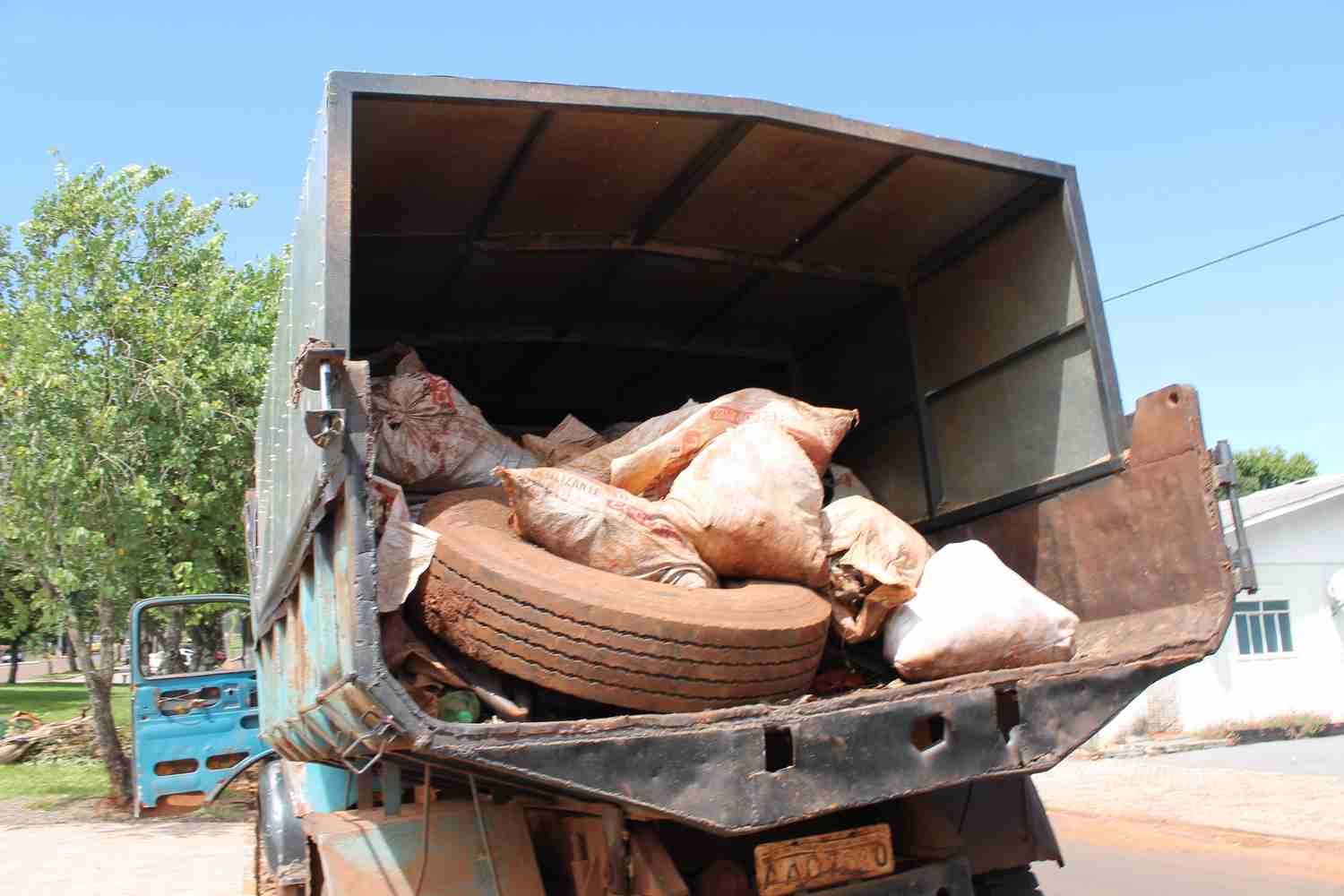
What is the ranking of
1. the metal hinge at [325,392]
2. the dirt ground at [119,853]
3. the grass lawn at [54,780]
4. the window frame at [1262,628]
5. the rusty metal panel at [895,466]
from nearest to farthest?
the metal hinge at [325,392], the rusty metal panel at [895,466], the dirt ground at [119,853], the grass lawn at [54,780], the window frame at [1262,628]

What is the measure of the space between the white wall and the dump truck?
450 inches

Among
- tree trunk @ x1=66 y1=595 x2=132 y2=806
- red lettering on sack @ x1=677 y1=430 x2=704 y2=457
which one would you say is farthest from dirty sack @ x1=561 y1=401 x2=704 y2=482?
tree trunk @ x1=66 y1=595 x2=132 y2=806

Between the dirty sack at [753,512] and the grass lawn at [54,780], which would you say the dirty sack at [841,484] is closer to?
the dirty sack at [753,512]

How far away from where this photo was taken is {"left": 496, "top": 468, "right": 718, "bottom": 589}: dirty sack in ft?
10.4

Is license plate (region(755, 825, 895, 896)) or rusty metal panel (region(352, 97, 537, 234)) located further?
rusty metal panel (region(352, 97, 537, 234))

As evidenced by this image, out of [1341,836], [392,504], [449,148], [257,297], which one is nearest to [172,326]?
[257,297]

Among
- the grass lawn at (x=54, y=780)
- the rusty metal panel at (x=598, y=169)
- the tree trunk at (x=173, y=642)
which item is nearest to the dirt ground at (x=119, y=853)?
the grass lawn at (x=54, y=780)

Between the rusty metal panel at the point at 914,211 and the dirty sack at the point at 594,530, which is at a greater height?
the rusty metal panel at the point at 914,211

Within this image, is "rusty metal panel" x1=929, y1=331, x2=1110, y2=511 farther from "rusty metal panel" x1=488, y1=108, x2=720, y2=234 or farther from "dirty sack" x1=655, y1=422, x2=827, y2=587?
"rusty metal panel" x1=488, y1=108, x2=720, y2=234

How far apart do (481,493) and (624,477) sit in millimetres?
461

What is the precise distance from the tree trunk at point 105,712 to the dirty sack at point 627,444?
822 cm

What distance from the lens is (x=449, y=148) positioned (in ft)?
12.5

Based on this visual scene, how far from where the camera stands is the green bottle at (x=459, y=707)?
111 inches

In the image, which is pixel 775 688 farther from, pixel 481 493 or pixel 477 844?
pixel 481 493
